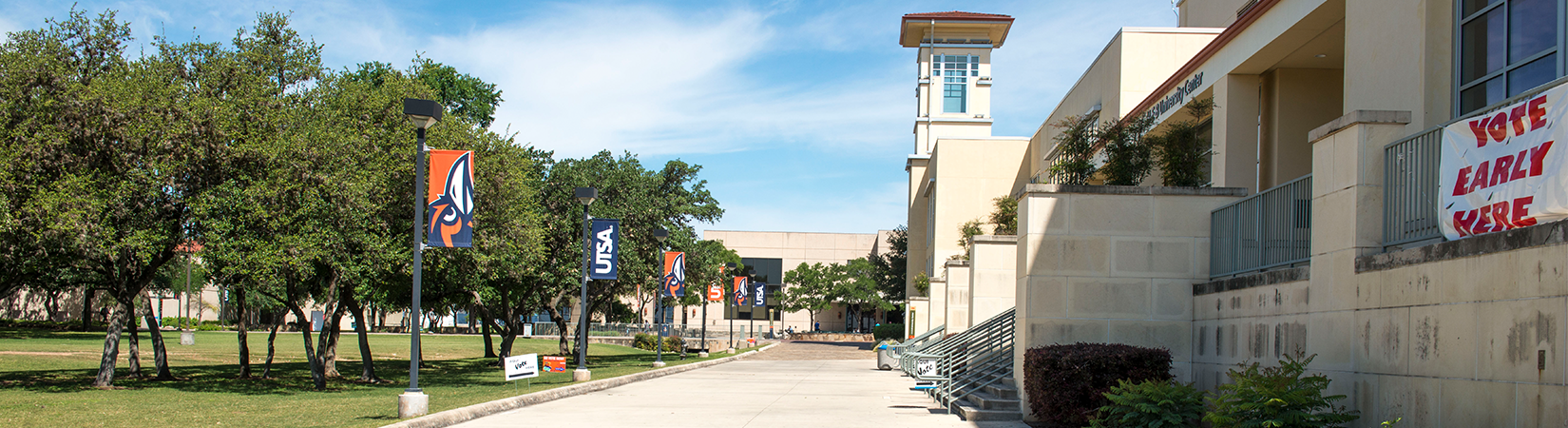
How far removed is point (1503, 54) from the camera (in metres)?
11.2

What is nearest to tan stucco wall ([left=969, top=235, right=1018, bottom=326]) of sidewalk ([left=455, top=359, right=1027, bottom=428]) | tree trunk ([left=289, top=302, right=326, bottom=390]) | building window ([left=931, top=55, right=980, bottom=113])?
sidewalk ([left=455, top=359, right=1027, bottom=428])

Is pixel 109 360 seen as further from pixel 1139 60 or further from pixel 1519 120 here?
pixel 1139 60

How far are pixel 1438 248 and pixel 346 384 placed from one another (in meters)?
21.6

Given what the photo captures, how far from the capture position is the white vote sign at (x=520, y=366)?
59.5 ft

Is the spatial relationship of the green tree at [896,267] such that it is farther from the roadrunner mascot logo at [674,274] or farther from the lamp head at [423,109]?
the lamp head at [423,109]

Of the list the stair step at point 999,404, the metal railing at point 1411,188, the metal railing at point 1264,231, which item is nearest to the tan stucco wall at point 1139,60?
the stair step at point 999,404

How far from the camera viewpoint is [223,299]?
8112 centimetres

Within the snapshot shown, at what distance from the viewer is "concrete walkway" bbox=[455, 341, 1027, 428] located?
48.4 ft

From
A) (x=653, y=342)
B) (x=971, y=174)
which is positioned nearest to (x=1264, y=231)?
(x=971, y=174)

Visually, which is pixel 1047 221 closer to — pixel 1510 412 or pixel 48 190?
pixel 1510 412

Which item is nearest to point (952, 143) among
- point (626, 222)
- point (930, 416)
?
point (626, 222)

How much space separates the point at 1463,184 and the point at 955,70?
53.4m

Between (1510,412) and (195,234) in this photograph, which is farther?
(195,234)

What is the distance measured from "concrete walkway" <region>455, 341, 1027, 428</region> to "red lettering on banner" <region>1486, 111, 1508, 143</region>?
7449 mm
